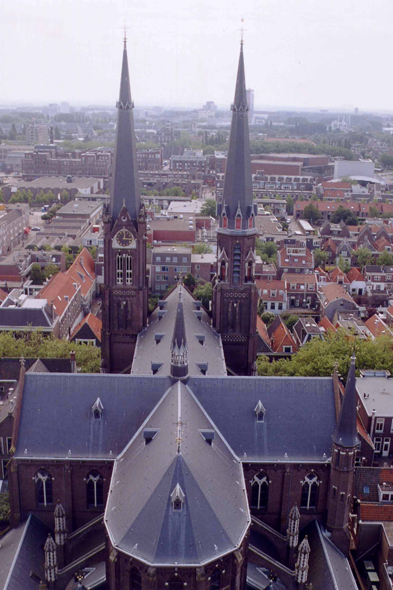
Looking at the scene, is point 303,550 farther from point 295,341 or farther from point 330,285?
point 330,285

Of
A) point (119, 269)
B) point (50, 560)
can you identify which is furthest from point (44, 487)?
point (119, 269)

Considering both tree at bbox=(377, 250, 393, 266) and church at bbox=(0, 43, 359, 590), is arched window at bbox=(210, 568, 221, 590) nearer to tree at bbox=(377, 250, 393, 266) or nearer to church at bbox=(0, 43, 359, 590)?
church at bbox=(0, 43, 359, 590)

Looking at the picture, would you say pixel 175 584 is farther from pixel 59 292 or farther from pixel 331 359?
Result: pixel 59 292

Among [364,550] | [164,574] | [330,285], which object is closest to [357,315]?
[330,285]

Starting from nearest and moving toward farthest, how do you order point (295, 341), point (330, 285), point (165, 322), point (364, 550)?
point (364, 550) → point (165, 322) → point (295, 341) → point (330, 285)

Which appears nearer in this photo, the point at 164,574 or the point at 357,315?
the point at 164,574

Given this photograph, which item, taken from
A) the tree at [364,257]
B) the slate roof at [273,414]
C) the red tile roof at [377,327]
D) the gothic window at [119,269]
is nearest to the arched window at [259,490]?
the slate roof at [273,414]

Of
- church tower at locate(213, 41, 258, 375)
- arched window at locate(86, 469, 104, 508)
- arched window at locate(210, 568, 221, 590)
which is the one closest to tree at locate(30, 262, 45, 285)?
church tower at locate(213, 41, 258, 375)
